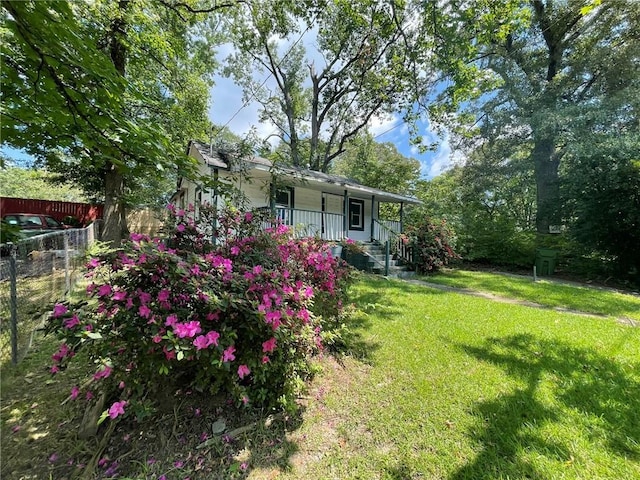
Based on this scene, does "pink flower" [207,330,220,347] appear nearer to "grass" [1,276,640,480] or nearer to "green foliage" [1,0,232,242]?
"grass" [1,276,640,480]

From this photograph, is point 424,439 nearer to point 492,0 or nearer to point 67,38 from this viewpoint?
point 67,38

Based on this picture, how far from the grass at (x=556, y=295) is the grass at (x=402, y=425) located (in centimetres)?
258

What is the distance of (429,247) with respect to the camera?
30.9 feet

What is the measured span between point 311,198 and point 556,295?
28.2 feet

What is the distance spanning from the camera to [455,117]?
491 inches

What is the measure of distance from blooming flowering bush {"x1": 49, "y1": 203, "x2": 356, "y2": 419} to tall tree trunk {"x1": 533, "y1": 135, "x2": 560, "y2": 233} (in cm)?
1531

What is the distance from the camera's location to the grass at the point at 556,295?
5.45 metres

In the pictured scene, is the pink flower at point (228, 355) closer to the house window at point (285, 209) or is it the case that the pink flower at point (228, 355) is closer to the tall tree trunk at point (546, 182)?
the house window at point (285, 209)

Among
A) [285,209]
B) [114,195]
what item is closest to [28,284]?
[285,209]

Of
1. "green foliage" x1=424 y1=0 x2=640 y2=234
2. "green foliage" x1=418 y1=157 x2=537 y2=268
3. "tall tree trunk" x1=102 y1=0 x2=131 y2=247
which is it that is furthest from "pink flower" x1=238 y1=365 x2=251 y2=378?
"green foliage" x1=418 y1=157 x2=537 y2=268

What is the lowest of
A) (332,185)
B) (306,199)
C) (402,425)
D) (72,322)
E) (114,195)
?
(402,425)

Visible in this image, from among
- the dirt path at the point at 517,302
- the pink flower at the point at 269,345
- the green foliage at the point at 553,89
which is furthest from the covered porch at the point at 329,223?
the pink flower at the point at 269,345

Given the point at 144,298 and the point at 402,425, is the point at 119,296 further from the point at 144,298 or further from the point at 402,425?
the point at 402,425

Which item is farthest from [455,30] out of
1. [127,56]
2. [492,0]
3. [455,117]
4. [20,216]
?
[20,216]
